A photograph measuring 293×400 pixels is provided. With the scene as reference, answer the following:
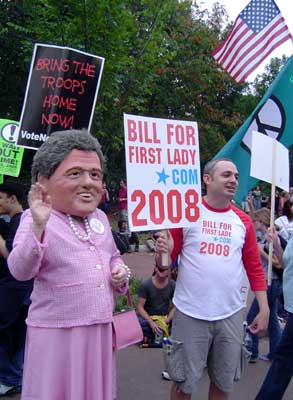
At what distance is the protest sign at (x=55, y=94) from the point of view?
14.0 feet

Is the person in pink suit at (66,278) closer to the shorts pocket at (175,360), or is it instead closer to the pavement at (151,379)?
the shorts pocket at (175,360)

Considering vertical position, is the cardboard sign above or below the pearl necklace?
above

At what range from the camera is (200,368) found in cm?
322

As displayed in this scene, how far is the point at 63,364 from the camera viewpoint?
2.35 m

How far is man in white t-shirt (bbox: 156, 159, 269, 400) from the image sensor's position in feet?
10.5

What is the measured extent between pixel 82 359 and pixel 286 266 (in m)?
1.97

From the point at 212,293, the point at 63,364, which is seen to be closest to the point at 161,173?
the point at 212,293

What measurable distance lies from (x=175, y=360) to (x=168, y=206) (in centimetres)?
99

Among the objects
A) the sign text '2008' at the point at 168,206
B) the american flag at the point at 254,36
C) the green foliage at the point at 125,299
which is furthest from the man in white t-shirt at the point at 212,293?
the american flag at the point at 254,36

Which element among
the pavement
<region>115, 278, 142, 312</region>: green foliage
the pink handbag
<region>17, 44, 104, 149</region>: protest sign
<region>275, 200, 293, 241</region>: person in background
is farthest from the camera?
<region>115, 278, 142, 312</region>: green foliage

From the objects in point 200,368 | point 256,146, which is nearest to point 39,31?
point 256,146

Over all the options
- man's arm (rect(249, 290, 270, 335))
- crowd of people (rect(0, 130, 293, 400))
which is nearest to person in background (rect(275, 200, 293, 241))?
crowd of people (rect(0, 130, 293, 400))

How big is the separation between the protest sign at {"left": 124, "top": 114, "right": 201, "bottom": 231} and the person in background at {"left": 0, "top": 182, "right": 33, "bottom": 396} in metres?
1.39

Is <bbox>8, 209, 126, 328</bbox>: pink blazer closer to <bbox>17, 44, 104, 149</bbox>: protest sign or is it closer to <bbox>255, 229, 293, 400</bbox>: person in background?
<bbox>255, 229, 293, 400</bbox>: person in background
